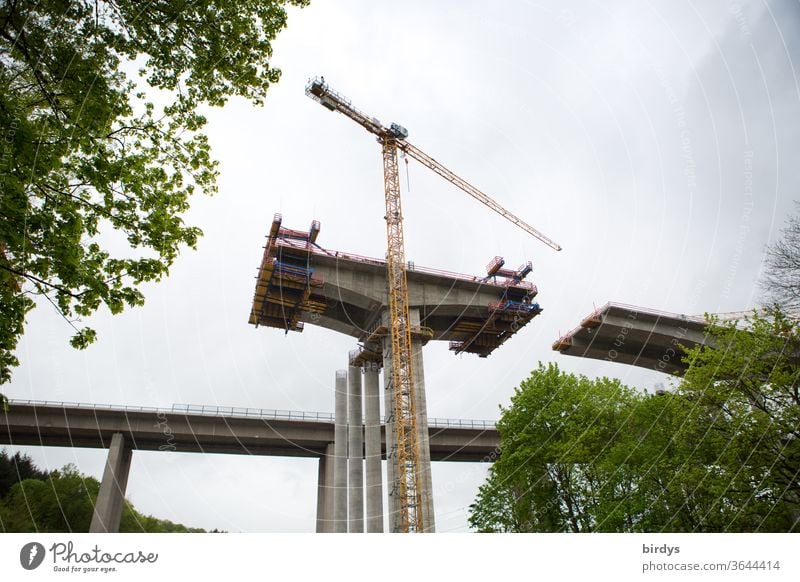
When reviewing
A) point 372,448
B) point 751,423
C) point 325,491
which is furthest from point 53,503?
point 751,423

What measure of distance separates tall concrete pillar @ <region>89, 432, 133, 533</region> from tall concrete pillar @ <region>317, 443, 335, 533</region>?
1703 centimetres

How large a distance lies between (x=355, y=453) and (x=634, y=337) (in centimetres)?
2539

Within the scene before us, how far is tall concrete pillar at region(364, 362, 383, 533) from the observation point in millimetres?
40469

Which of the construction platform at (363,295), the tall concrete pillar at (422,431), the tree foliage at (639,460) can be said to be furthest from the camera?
the construction platform at (363,295)

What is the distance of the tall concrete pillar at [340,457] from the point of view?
138 ft

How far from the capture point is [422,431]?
3791 centimetres

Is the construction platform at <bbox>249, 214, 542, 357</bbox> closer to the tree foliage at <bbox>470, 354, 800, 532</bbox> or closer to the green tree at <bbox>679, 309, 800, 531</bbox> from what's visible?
the tree foliage at <bbox>470, 354, 800, 532</bbox>

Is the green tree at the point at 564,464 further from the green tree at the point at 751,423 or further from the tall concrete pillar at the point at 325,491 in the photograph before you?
the tall concrete pillar at the point at 325,491

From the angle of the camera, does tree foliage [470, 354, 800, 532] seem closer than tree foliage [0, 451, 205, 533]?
Yes

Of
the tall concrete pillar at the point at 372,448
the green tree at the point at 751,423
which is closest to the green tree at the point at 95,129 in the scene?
the green tree at the point at 751,423

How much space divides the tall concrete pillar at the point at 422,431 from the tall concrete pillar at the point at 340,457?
9173 millimetres

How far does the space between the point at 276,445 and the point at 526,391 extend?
28.8 meters
